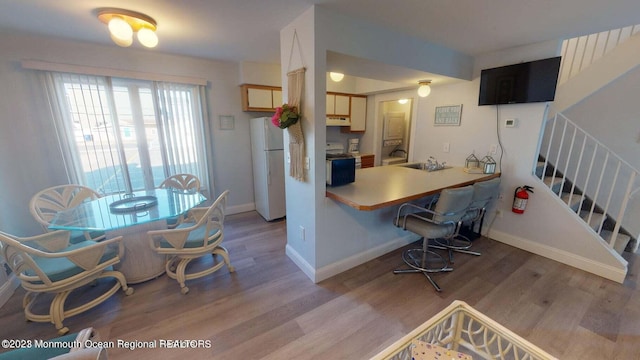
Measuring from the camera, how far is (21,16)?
6.35ft

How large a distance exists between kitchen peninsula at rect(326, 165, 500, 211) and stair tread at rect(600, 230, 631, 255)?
4.14 feet

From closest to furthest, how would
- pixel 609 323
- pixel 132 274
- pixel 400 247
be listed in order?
pixel 609 323 < pixel 132 274 < pixel 400 247

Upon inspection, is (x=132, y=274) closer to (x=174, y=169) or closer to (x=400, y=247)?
(x=174, y=169)

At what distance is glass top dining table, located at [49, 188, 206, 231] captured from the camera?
1.85 metres

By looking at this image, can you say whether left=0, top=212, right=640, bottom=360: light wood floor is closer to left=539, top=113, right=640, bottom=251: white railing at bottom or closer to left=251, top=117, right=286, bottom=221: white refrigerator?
left=539, top=113, right=640, bottom=251: white railing at bottom

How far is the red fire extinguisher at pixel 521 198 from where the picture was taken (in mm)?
2680

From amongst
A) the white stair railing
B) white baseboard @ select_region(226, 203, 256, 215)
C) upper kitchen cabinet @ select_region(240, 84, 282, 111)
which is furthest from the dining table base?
the white stair railing

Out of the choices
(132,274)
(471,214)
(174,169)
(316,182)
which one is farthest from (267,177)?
(471,214)

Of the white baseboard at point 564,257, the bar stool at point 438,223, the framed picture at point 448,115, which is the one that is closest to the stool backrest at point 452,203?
the bar stool at point 438,223

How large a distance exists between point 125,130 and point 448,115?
433 cm

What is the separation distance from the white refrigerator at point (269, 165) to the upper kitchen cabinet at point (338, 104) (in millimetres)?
1228

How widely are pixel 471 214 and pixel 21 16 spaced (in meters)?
4.37

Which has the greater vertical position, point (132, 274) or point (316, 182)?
point (316, 182)

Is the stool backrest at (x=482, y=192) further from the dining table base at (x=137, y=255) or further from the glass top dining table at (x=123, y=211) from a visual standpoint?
the dining table base at (x=137, y=255)
